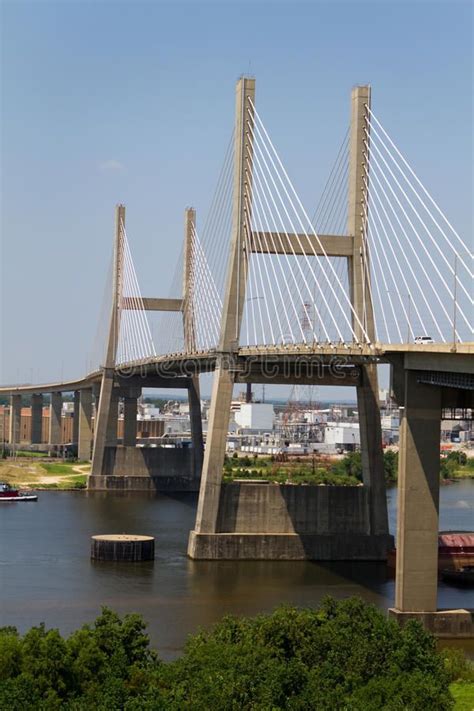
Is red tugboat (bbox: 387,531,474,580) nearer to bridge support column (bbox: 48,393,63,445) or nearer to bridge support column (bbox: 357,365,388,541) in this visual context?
bridge support column (bbox: 357,365,388,541)

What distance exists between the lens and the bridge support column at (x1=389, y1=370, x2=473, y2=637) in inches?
1217

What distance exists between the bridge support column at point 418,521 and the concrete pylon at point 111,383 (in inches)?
1583

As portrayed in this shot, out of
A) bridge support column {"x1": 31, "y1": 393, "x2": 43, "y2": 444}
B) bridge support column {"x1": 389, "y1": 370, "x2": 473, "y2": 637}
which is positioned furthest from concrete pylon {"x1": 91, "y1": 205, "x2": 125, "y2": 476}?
bridge support column {"x1": 389, "y1": 370, "x2": 473, "y2": 637}

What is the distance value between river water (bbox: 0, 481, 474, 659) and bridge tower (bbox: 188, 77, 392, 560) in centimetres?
80

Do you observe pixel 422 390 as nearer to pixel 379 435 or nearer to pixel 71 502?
pixel 379 435

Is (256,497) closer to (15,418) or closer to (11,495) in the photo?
(11,495)

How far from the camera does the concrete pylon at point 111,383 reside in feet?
230

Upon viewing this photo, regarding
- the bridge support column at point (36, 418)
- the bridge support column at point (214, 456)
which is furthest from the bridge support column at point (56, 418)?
the bridge support column at point (214, 456)

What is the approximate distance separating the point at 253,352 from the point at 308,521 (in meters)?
6.05

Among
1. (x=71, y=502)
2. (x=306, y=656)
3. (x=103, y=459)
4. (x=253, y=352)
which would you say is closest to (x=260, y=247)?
(x=253, y=352)

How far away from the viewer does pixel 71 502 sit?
61.7m

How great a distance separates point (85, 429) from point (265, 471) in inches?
481

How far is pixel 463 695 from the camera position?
24.0 meters

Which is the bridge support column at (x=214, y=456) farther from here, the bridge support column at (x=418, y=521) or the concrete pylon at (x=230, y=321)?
the bridge support column at (x=418, y=521)
